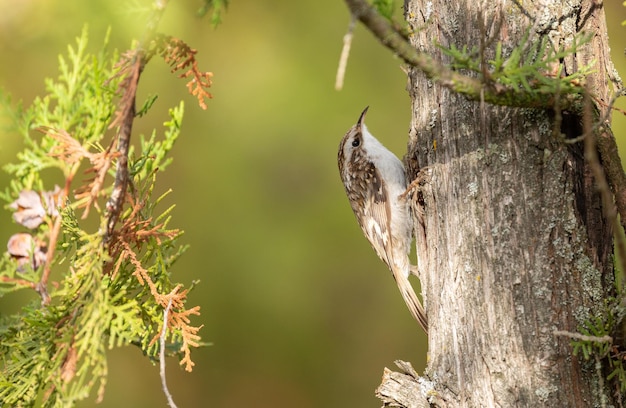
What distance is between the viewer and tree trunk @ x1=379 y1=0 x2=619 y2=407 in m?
1.73

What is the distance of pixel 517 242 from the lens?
1757mm

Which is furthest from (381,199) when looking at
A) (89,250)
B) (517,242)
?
(89,250)

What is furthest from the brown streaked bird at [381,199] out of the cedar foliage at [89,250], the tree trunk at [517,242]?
the cedar foliage at [89,250]

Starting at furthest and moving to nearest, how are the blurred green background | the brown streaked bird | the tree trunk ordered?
the blurred green background
the brown streaked bird
the tree trunk

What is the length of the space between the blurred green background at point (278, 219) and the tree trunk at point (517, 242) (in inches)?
62.3

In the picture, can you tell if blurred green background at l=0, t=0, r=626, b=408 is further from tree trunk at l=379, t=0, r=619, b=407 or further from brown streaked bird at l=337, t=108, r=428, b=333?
tree trunk at l=379, t=0, r=619, b=407

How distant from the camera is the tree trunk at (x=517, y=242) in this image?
1727 mm

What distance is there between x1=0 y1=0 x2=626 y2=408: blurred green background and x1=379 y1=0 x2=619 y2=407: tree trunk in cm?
158

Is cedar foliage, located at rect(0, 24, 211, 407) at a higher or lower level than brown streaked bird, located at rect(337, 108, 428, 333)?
lower

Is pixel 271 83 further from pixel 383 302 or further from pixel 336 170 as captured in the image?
pixel 383 302

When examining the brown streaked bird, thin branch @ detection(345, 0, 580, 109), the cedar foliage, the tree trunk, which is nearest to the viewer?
thin branch @ detection(345, 0, 580, 109)

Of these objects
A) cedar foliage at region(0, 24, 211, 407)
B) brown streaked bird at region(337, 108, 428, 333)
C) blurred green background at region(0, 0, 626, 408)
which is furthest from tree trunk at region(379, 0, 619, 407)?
blurred green background at region(0, 0, 626, 408)

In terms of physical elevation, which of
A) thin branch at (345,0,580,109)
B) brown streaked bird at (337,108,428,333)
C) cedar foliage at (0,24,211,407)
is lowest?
cedar foliage at (0,24,211,407)

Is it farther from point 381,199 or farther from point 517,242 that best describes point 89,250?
point 381,199
